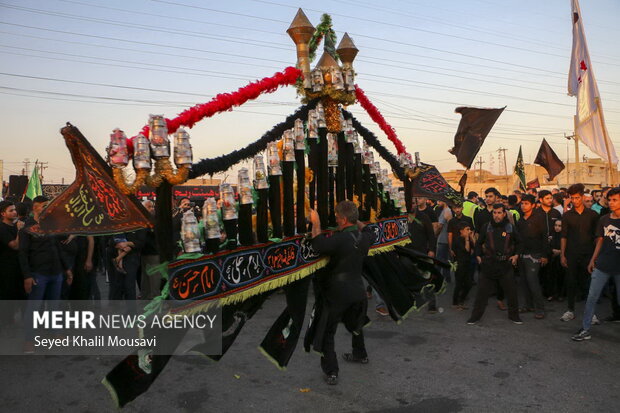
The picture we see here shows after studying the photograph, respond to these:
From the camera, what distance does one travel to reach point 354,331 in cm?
511

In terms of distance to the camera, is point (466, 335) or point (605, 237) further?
point (466, 335)

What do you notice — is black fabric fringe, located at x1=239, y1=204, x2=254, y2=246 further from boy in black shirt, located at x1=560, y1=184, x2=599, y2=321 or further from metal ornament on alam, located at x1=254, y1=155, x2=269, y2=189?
boy in black shirt, located at x1=560, y1=184, x2=599, y2=321

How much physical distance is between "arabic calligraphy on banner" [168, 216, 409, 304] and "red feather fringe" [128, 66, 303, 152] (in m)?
0.96

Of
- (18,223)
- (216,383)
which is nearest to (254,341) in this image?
(216,383)

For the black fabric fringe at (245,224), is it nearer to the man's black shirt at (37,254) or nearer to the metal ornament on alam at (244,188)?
the metal ornament on alam at (244,188)

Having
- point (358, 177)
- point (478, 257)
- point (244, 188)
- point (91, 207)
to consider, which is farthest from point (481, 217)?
point (91, 207)

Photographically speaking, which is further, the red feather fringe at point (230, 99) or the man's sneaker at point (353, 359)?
the man's sneaker at point (353, 359)

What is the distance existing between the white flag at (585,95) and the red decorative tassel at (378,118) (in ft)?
13.4

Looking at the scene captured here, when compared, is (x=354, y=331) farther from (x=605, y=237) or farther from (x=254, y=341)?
(x=605, y=237)

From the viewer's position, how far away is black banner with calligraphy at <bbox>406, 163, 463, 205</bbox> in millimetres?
6539

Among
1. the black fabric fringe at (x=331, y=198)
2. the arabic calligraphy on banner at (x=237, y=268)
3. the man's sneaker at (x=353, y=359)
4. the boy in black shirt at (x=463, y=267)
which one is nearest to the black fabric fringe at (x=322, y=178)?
the black fabric fringe at (x=331, y=198)

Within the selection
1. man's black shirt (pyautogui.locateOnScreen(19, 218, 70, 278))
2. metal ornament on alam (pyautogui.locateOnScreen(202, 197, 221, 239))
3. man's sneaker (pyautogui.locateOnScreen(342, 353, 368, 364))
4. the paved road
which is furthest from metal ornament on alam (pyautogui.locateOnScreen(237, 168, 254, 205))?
man's black shirt (pyautogui.locateOnScreen(19, 218, 70, 278))

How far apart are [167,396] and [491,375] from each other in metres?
3.33

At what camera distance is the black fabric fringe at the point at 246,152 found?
11.6ft
